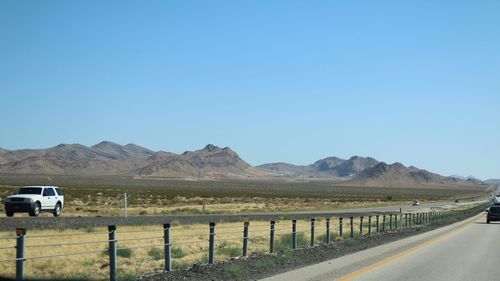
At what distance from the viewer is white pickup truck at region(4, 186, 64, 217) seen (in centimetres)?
3991

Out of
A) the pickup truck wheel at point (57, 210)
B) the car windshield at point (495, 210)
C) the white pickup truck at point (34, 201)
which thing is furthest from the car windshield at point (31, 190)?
the car windshield at point (495, 210)

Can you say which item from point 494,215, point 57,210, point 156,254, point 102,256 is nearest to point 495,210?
point 494,215

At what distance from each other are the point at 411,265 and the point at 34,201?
29.1 m

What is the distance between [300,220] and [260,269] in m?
31.9

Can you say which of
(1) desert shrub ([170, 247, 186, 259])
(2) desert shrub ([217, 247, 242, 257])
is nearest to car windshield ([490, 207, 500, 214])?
(2) desert shrub ([217, 247, 242, 257])

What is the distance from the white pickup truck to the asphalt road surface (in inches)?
966

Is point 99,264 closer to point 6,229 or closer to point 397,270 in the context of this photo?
point 397,270

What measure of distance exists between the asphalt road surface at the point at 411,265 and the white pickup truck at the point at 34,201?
24.5 m

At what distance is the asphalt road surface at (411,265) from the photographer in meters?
15.1

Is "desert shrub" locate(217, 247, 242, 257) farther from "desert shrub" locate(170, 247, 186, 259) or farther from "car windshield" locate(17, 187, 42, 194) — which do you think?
"car windshield" locate(17, 187, 42, 194)

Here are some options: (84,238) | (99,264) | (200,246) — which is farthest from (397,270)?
(84,238)

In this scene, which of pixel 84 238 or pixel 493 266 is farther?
pixel 84 238

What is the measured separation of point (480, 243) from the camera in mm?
27516

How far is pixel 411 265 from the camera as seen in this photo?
17672 millimetres
